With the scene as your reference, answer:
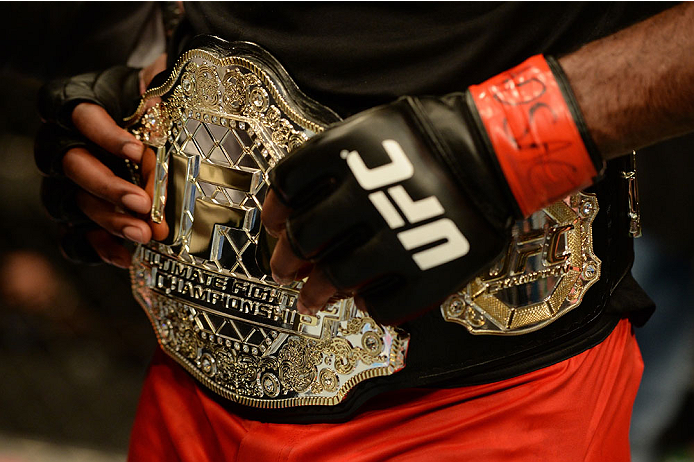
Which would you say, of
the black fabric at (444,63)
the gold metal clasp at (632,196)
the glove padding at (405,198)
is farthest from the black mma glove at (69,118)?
the gold metal clasp at (632,196)

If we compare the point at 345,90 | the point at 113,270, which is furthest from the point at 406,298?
the point at 113,270

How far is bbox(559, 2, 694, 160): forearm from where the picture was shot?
444mm

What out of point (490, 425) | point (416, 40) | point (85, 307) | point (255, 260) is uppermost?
point (416, 40)

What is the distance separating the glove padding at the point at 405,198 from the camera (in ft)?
1.48

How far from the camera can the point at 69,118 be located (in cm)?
76

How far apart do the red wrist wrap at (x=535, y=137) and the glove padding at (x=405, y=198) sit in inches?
0.6

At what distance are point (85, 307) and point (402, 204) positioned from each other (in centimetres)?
162

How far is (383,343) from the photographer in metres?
0.58

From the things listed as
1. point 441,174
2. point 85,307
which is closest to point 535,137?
point 441,174

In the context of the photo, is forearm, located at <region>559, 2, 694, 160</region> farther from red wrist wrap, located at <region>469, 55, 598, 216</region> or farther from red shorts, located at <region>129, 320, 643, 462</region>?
red shorts, located at <region>129, 320, 643, 462</region>

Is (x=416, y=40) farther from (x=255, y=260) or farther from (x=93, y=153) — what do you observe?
(x=93, y=153)

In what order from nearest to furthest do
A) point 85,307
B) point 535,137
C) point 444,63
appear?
point 535,137 → point 444,63 → point 85,307

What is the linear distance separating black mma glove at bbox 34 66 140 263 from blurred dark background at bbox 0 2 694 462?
0.27 metres

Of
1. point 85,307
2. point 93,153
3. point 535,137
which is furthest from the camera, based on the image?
point 85,307
